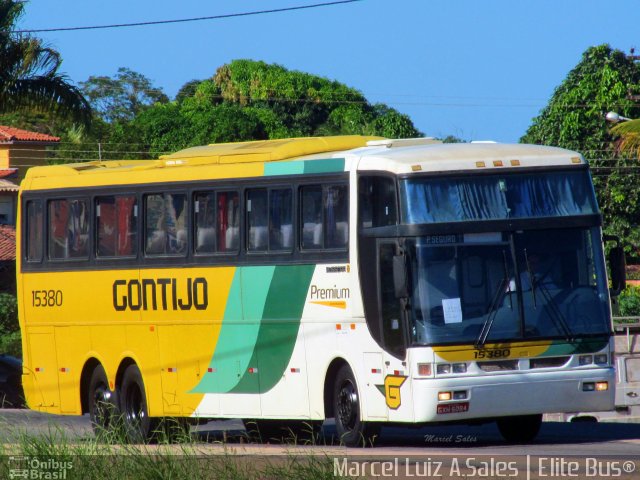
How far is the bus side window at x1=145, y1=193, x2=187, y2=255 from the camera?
1859 centimetres

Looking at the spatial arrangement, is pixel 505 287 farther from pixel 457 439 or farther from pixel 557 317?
pixel 457 439

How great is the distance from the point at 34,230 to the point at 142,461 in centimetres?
1022

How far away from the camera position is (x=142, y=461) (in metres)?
11.4

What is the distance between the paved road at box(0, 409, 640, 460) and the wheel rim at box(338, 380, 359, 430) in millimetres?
429

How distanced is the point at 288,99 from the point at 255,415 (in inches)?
2518

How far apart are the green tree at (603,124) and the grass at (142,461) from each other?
1857 inches

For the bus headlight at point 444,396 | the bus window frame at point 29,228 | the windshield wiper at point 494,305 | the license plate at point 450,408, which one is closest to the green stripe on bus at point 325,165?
the windshield wiper at point 494,305

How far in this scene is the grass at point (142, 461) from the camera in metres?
11.0

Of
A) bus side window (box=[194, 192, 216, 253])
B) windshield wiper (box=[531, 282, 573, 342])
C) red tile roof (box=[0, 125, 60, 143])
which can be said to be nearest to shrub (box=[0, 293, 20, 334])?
red tile roof (box=[0, 125, 60, 143])

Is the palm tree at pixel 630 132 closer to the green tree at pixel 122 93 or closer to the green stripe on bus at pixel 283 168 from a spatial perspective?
the green stripe on bus at pixel 283 168

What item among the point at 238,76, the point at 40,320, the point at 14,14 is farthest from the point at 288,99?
the point at 40,320

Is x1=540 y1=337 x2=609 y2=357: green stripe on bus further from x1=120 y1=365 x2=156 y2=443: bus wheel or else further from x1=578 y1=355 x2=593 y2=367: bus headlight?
x1=120 y1=365 x2=156 y2=443: bus wheel

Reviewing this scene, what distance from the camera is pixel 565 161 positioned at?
1606 centimetres

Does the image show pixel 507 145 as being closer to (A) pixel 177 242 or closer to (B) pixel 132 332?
(A) pixel 177 242
